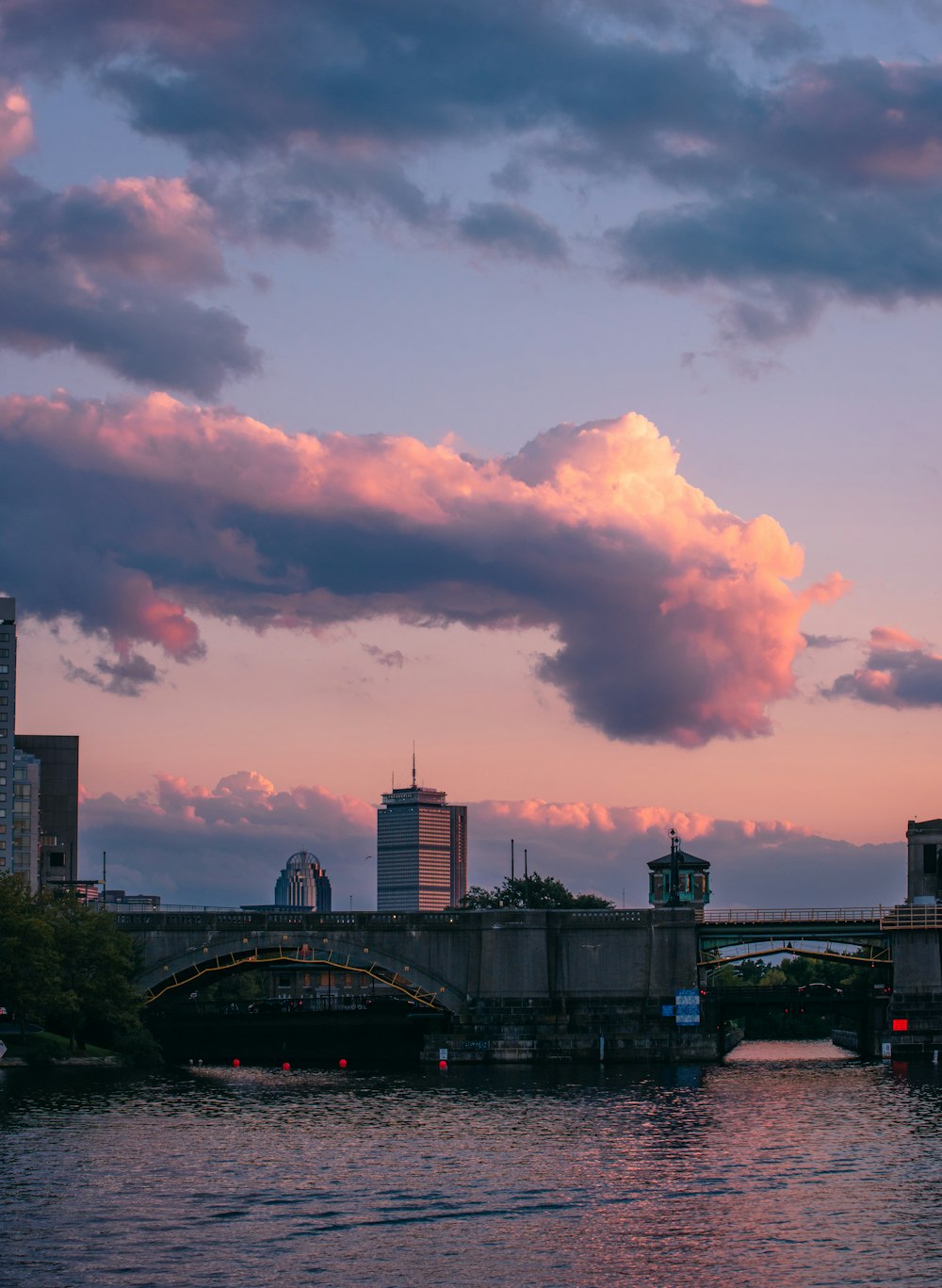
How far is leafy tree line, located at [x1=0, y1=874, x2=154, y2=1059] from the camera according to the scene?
452 feet

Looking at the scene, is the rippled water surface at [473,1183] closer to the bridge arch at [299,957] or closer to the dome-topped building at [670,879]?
the bridge arch at [299,957]

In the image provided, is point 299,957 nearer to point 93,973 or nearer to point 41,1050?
point 93,973

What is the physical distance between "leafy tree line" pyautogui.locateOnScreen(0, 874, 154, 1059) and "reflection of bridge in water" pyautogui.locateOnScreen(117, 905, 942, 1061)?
7.35m

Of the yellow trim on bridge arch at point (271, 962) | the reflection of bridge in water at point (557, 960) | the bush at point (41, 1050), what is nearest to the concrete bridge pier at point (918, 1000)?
the reflection of bridge in water at point (557, 960)

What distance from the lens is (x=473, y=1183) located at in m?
84.2

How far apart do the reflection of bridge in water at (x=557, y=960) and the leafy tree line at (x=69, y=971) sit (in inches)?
289

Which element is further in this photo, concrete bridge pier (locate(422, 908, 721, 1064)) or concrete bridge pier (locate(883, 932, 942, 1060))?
concrete bridge pier (locate(883, 932, 942, 1060))

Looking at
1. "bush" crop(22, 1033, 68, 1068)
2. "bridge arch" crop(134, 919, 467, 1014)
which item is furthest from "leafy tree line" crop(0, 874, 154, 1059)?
"bridge arch" crop(134, 919, 467, 1014)

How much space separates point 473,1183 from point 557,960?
73.9m

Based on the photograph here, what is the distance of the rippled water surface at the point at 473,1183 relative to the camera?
66250mm

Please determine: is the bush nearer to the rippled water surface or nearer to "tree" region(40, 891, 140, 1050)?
"tree" region(40, 891, 140, 1050)

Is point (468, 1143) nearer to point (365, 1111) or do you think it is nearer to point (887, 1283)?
point (365, 1111)

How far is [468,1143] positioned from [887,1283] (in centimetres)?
3847

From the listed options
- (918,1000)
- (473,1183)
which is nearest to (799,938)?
(918,1000)
